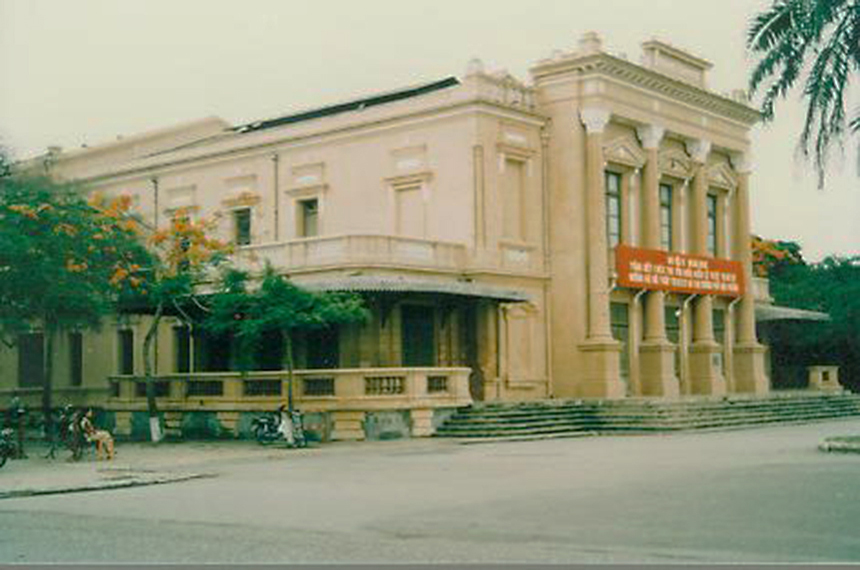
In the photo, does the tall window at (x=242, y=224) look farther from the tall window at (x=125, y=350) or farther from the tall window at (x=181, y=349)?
the tall window at (x=125, y=350)

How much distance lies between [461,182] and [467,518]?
964 inches

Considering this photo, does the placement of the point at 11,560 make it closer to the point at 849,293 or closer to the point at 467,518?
the point at 467,518

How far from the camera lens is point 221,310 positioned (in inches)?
1190

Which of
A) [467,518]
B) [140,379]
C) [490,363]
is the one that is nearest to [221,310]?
[140,379]

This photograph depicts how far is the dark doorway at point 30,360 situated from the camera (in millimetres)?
48688

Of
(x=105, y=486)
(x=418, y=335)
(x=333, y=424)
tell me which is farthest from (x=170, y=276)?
(x=105, y=486)

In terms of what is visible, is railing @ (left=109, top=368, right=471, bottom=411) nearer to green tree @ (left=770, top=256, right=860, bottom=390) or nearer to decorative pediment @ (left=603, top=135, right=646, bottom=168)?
decorative pediment @ (left=603, top=135, right=646, bottom=168)

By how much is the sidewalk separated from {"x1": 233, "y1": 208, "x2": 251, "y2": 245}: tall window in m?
14.3

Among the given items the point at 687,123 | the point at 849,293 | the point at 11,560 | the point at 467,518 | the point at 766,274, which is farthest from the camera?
the point at 766,274

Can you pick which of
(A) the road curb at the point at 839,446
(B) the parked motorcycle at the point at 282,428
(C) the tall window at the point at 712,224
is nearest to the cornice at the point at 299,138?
(B) the parked motorcycle at the point at 282,428

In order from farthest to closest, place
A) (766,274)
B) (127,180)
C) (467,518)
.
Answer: (766,274) < (127,180) < (467,518)

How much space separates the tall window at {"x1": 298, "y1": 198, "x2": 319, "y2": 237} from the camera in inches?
1673

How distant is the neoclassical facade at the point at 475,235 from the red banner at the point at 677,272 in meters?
0.42

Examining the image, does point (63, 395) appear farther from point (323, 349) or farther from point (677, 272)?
point (677, 272)
